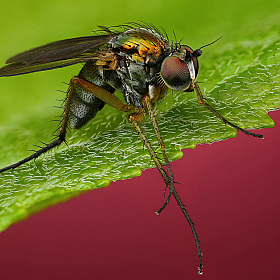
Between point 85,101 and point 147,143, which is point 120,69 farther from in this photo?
point 147,143

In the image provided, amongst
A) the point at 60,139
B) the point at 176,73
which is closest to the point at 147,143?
the point at 176,73

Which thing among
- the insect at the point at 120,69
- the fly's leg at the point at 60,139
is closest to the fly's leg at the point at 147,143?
the insect at the point at 120,69

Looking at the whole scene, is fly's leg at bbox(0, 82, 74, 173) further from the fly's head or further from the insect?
the fly's head

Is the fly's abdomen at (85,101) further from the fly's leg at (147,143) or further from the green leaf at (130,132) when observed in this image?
the fly's leg at (147,143)

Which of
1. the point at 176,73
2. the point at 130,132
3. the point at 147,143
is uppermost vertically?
the point at 176,73

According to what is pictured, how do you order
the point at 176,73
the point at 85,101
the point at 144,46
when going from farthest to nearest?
the point at 85,101
the point at 144,46
the point at 176,73

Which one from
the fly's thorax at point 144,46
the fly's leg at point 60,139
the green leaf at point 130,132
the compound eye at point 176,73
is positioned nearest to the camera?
the green leaf at point 130,132

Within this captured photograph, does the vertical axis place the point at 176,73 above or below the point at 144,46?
A: below

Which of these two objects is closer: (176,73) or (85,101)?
(176,73)
